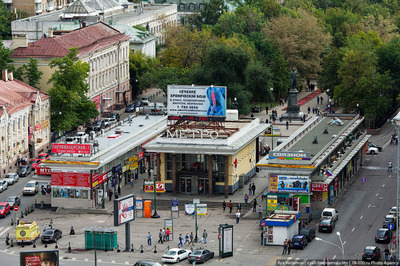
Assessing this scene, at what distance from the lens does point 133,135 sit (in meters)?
137

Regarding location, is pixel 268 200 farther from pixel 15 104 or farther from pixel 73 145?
pixel 15 104

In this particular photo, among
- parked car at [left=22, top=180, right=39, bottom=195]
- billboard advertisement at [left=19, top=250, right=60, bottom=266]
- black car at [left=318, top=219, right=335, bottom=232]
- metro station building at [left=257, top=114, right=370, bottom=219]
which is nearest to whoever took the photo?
billboard advertisement at [left=19, top=250, right=60, bottom=266]

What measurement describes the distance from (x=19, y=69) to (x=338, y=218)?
210 ft

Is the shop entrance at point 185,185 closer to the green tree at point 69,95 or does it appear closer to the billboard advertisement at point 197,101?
the billboard advertisement at point 197,101

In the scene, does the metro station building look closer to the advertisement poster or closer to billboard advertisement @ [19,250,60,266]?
the advertisement poster

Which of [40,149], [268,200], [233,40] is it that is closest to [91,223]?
[268,200]

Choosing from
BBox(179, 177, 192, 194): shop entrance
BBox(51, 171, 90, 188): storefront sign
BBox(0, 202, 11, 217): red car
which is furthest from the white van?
BBox(0, 202, 11, 217): red car

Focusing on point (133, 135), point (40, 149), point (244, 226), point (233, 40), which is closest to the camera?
point (244, 226)

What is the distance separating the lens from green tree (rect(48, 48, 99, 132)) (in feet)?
510

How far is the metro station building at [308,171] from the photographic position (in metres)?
114

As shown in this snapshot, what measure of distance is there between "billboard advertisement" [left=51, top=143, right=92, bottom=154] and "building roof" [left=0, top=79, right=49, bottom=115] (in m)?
19.1

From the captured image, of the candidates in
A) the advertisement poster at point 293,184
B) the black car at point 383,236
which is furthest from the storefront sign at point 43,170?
the black car at point 383,236

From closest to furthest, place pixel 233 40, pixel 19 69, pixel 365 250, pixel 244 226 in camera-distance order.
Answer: pixel 365 250
pixel 244 226
pixel 19 69
pixel 233 40

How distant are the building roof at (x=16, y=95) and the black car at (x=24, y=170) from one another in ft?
24.0
